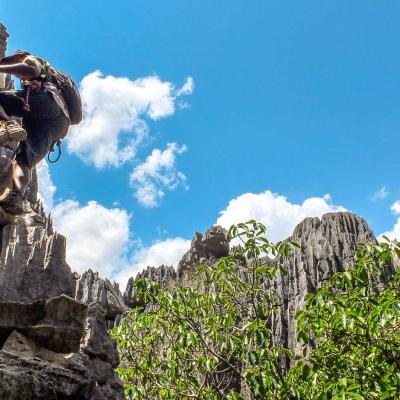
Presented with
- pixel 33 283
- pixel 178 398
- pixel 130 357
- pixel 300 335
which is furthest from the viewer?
pixel 130 357

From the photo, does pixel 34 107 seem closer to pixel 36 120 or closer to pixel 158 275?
pixel 36 120

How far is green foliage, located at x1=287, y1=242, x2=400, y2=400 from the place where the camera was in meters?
5.31

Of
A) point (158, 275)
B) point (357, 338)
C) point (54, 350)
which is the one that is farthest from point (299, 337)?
point (158, 275)

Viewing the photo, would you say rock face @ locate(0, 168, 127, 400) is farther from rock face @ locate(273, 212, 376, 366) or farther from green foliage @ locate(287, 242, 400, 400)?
rock face @ locate(273, 212, 376, 366)

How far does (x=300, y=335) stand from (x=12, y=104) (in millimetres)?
4724

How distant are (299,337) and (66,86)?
14.9ft

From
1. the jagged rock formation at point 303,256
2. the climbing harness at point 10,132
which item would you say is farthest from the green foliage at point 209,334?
the jagged rock formation at point 303,256

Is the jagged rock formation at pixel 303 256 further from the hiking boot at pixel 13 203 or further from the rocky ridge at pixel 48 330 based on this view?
the hiking boot at pixel 13 203

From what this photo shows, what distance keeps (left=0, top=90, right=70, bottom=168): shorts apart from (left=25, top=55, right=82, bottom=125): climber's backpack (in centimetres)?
34

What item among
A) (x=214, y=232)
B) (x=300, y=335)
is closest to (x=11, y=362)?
(x=300, y=335)

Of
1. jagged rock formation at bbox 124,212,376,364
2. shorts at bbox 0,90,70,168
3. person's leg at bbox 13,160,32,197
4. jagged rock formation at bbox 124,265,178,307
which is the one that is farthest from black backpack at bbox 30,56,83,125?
jagged rock formation at bbox 124,265,178,307

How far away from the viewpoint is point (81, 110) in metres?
5.75

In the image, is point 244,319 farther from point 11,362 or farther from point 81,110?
point 11,362

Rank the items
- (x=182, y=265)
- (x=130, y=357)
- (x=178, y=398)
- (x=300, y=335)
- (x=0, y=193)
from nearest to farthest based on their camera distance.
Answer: (x=0, y=193) → (x=300, y=335) → (x=178, y=398) → (x=130, y=357) → (x=182, y=265)
